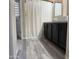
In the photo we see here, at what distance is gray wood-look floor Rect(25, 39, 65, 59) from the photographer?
2.69 feet

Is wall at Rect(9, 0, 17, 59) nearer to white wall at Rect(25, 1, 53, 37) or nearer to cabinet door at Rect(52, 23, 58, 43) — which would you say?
white wall at Rect(25, 1, 53, 37)

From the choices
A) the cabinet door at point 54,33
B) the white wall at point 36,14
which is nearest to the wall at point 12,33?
the white wall at point 36,14

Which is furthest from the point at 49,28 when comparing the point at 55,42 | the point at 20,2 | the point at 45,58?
the point at 20,2

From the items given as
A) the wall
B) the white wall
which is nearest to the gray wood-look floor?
the white wall

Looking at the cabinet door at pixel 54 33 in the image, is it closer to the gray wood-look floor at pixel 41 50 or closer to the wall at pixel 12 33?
the gray wood-look floor at pixel 41 50

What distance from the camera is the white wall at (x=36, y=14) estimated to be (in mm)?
853

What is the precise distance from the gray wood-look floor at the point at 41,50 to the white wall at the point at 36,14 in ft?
0.22
